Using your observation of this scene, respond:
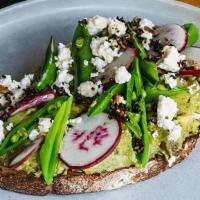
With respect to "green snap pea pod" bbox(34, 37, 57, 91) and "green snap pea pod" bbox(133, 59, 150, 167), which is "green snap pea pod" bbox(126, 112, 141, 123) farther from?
"green snap pea pod" bbox(34, 37, 57, 91)

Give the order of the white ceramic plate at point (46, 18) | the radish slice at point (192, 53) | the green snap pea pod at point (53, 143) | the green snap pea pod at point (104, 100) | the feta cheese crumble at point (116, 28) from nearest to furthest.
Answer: the green snap pea pod at point (53, 143)
the green snap pea pod at point (104, 100)
the feta cheese crumble at point (116, 28)
the radish slice at point (192, 53)
the white ceramic plate at point (46, 18)

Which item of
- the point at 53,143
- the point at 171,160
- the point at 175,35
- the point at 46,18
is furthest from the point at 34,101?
the point at 46,18

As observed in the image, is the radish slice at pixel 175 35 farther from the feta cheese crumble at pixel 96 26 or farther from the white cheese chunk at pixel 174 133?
the white cheese chunk at pixel 174 133

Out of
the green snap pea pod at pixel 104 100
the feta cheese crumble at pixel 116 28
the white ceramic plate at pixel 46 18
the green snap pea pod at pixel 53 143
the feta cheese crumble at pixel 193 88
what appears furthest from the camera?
the white ceramic plate at pixel 46 18

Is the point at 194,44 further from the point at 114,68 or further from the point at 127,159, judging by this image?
the point at 127,159

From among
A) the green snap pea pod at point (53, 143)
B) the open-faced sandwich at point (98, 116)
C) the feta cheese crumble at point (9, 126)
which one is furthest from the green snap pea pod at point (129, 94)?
the feta cheese crumble at point (9, 126)

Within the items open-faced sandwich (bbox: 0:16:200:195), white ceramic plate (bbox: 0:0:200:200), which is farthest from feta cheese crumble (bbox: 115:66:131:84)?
white ceramic plate (bbox: 0:0:200:200)

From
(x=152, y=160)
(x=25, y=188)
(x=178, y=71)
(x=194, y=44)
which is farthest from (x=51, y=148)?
(x=194, y=44)
